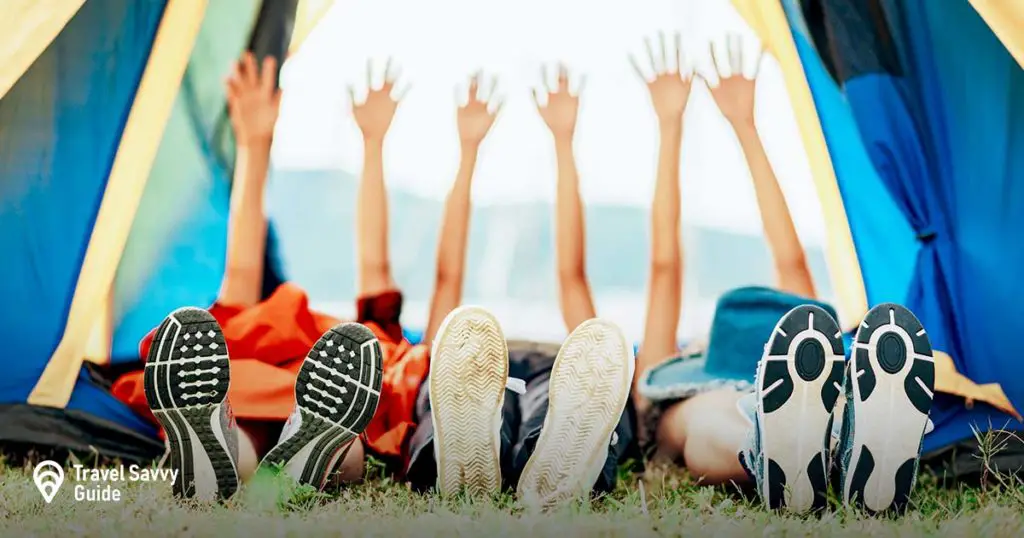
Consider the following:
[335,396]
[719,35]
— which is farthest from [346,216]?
[719,35]

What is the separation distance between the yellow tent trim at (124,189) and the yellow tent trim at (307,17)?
22 cm

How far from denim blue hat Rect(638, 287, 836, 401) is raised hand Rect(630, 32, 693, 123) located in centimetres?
44

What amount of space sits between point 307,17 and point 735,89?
97cm

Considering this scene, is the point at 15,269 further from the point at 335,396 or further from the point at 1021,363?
the point at 1021,363

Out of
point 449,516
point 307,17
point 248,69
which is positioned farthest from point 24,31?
point 449,516

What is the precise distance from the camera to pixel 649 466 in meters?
1.79

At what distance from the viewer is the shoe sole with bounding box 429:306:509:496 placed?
1389 mm

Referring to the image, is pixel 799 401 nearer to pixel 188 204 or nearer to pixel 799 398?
pixel 799 398

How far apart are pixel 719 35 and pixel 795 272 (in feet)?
1.81

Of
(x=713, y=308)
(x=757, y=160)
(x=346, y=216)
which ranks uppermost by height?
(x=757, y=160)

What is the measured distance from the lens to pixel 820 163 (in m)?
2.01

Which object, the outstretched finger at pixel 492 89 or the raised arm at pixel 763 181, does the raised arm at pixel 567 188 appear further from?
the raised arm at pixel 763 181

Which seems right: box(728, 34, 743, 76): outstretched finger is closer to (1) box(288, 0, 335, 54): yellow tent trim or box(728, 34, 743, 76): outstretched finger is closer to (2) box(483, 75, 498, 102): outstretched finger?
(2) box(483, 75, 498, 102): outstretched finger
